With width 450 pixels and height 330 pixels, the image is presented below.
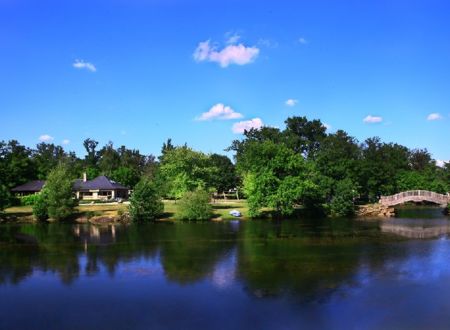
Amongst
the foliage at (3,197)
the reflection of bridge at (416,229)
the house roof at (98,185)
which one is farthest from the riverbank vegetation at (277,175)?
the reflection of bridge at (416,229)

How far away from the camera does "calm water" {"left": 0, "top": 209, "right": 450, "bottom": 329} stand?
2134 centimetres

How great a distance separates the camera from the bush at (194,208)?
6462 centimetres

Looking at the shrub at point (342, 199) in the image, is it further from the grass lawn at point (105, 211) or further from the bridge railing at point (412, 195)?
the grass lawn at point (105, 211)

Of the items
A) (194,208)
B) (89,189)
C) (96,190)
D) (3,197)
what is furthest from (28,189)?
(194,208)

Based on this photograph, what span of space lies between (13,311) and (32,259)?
48.8 feet

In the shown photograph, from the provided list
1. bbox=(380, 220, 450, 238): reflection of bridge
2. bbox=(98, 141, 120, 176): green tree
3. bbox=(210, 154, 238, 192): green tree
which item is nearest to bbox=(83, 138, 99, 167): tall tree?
bbox=(98, 141, 120, 176): green tree

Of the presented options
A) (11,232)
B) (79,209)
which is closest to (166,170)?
(79,209)

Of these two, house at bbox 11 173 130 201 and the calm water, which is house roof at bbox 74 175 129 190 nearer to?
house at bbox 11 173 130 201

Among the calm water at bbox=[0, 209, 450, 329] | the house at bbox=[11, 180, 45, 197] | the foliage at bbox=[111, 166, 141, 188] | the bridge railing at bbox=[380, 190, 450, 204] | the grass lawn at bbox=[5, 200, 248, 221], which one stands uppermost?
the foliage at bbox=[111, 166, 141, 188]

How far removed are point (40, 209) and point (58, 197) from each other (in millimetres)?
3210

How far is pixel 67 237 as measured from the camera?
49.8 metres

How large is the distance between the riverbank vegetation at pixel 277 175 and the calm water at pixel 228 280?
1514cm

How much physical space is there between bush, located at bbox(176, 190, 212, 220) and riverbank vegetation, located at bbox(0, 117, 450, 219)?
3.11 feet

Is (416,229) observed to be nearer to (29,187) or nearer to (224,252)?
(224,252)
